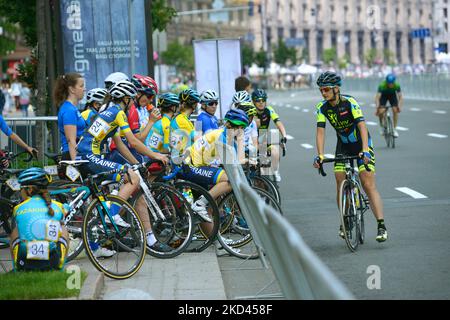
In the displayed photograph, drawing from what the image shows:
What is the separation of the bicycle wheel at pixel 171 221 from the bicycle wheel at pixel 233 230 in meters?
0.39

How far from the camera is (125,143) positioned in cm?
1252

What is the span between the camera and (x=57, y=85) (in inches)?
498

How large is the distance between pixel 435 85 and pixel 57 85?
49.0 m

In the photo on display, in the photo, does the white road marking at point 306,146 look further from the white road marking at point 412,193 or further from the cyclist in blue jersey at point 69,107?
the cyclist in blue jersey at point 69,107

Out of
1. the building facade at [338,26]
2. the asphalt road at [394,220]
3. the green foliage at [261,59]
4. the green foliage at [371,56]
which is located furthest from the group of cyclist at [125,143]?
the green foliage at [371,56]

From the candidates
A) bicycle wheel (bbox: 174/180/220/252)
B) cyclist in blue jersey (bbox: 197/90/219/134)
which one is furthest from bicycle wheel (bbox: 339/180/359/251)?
cyclist in blue jersey (bbox: 197/90/219/134)

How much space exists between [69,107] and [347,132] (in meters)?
2.78

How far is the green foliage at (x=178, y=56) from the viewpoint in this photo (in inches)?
3573

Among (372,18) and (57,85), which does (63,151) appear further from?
(372,18)

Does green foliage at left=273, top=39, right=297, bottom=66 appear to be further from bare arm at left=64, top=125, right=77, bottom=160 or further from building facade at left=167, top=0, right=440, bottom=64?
bare arm at left=64, top=125, right=77, bottom=160

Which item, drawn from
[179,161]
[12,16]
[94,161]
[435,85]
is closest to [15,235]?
[94,161]

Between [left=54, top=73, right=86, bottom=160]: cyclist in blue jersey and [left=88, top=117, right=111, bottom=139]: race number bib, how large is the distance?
109 cm

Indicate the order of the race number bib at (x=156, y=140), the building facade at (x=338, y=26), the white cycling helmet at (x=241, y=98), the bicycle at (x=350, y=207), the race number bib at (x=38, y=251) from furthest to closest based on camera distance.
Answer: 1. the building facade at (x=338, y=26)
2. the white cycling helmet at (x=241, y=98)
3. the race number bib at (x=156, y=140)
4. the bicycle at (x=350, y=207)
5. the race number bib at (x=38, y=251)

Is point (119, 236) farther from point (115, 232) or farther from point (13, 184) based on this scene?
point (13, 184)
